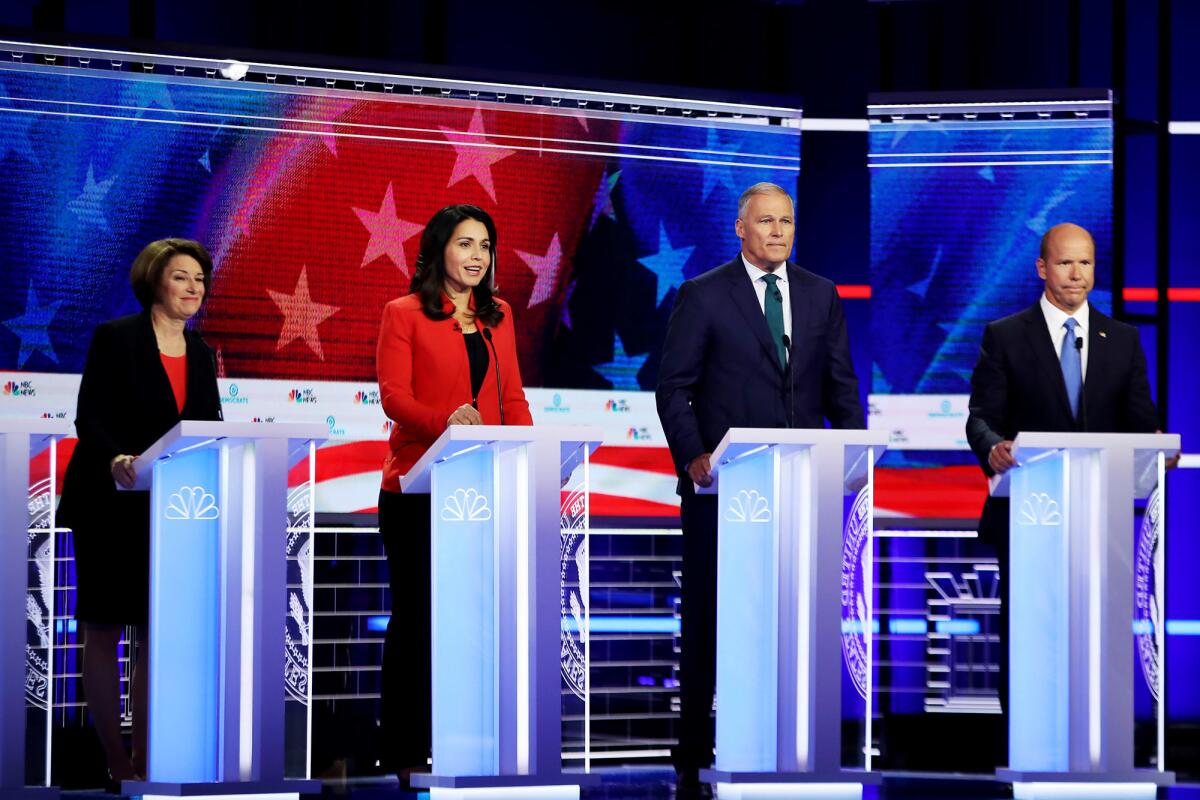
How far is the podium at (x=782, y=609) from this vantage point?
427 cm

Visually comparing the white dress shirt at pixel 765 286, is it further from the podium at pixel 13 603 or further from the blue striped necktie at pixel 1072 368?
the podium at pixel 13 603

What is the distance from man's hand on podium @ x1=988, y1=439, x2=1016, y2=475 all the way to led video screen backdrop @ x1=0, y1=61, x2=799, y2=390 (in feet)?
6.26

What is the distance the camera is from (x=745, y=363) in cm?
501

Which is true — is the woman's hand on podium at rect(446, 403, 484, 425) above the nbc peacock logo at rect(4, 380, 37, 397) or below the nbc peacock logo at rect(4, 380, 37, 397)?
below

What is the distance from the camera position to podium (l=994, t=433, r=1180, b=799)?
4395 mm

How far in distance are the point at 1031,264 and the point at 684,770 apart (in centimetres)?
252

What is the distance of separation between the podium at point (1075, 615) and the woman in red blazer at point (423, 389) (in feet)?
4.65

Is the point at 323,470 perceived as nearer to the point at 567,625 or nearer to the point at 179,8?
the point at 567,625

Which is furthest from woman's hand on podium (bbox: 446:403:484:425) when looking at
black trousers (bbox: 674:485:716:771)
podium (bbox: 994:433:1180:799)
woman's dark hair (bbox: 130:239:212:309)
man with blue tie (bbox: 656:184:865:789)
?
podium (bbox: 994:433:1180:799)

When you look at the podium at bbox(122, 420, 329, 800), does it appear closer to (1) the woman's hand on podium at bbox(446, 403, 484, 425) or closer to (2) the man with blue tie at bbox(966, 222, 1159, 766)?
(1) the woman's hand on podium at bbox(446, 403, 484, 425)

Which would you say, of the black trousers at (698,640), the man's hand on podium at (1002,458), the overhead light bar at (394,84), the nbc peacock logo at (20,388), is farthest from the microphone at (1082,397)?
the nbc peacock logo at (20,388)

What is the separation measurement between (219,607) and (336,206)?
2.19 metres

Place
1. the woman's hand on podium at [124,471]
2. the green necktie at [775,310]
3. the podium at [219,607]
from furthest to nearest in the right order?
the green necktie at [775,310] → the woman's hand on podium at [124,471] → the podium at [219,607]

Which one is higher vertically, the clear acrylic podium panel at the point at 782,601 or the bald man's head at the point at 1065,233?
the bald man's head at the point at 1065,233
